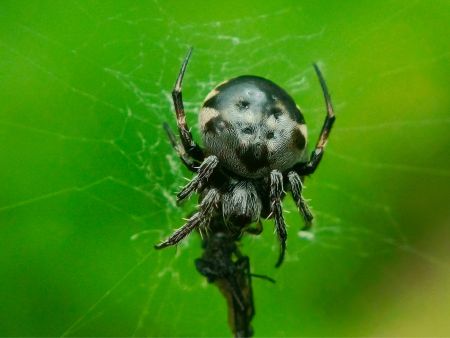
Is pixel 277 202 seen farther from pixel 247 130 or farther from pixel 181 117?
pixel 181 117

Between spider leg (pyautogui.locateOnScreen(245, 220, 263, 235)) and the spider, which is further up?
the spider

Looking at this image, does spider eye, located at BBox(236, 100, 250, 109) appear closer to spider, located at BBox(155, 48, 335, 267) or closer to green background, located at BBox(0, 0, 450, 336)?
spider, located at BBox(155, 48, 335, 267)

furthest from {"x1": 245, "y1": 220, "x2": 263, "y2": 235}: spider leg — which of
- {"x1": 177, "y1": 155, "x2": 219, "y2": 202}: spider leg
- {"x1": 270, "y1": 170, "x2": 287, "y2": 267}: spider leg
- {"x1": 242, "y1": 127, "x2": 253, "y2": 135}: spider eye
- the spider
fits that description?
{"x1": 242, "y1": 127, "x2": 253, "y2": 135}: spider eye

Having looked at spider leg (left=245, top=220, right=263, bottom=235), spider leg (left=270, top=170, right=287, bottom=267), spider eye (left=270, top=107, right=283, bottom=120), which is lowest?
spider leg (left=245, top=220, right=263, bottom=235)

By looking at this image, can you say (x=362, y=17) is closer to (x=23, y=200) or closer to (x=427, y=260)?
(x=427, y=260)

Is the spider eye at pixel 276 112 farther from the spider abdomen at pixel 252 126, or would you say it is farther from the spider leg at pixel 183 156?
the spider leg at pixel 183 156

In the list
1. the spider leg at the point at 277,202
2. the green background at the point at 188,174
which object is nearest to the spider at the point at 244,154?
the spider leg at the point at 277,202

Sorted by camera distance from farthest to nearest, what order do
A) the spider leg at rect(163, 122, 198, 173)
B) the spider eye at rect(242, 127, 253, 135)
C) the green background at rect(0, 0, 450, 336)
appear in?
the green background at rect(0, 0, 450, 336)
the spider leg at rect(163, 122, 198, 173)
the spider eye at rect(242, 127, 253, 135)
